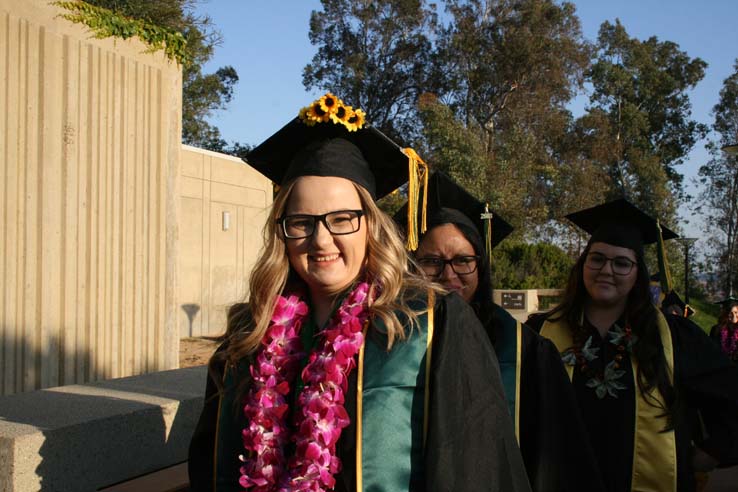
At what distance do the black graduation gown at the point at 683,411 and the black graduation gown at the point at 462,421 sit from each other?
1.42m

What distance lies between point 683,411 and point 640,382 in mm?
252

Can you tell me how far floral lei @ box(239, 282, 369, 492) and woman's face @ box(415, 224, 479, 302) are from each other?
1.02 m

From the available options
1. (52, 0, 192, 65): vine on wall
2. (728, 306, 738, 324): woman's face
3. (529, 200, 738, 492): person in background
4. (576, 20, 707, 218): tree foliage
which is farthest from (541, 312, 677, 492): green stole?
(576, 20, 707, 218): tree foliage

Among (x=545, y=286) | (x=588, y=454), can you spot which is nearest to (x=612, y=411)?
(x=588, y=454)

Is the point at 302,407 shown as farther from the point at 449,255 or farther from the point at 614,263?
the point at 614,263

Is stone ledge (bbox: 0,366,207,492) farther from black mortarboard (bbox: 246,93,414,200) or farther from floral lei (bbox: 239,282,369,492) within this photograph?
black mortarboard (bbox: 246,93,414,200)

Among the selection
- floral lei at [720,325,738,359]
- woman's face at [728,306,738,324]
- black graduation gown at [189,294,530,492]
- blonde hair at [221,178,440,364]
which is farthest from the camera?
woman's face at [728,306,738,324]

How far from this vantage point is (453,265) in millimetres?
3113

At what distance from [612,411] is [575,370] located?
244 mm

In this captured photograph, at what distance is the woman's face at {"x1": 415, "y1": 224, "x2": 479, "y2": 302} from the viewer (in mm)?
3076

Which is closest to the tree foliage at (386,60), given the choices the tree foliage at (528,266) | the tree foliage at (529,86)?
the tree foliage at (529,86)

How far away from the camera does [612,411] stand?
3240 millimetres

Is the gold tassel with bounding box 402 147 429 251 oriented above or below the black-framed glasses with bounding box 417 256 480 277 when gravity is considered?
above

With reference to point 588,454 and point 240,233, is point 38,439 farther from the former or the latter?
point 240,233
